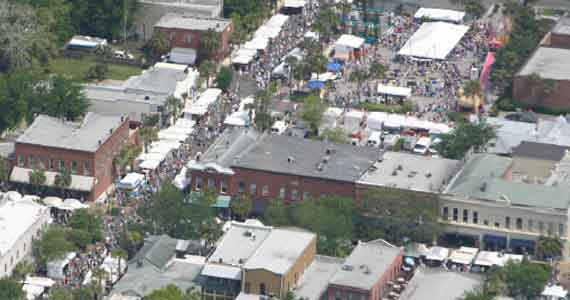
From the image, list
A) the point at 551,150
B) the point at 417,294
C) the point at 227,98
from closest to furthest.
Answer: the point at 417,294
the point at 551,150
the point at 227,98

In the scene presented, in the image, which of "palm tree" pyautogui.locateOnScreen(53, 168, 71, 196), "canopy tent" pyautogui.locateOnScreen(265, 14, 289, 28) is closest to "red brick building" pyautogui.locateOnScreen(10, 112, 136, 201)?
"palm tree" pyautogui.locateOnScreen(53, 168, 71, 196)

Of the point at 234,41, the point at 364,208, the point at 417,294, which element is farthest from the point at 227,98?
the point at 417,294

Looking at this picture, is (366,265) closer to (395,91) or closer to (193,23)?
(395,91)

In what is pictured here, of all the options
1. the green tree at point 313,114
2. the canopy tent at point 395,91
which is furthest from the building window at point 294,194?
the canopy tent at point 395,91

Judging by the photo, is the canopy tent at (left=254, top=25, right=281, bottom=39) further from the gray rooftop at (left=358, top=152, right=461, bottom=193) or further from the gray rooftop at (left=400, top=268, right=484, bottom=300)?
the gray rooftop at (left=400, top=268, right=484, bottom=300)

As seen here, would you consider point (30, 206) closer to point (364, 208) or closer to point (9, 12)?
point (364, 208)

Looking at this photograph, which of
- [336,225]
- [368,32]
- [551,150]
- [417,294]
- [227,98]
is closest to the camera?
[417,294]
